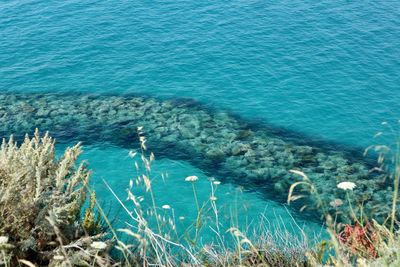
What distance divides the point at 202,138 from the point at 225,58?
22.5 ft

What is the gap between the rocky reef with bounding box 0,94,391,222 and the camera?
1400cm

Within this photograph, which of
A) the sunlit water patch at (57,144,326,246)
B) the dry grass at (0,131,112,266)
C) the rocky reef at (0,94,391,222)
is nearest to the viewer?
the dry grass at (0,131,112,266)

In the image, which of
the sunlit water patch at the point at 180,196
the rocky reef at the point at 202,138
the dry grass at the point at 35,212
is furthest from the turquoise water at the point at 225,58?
the dry grass at the point at 35,212

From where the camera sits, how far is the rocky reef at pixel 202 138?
14000mm

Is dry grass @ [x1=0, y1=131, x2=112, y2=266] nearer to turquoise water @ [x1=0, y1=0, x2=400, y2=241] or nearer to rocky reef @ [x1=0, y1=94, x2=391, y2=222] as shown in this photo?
turquoise water @ [x1=0, y1=0, x2=400, y2=241]

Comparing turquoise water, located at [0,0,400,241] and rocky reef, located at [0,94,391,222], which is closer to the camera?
rocky reef, located at [0,94,391,222]

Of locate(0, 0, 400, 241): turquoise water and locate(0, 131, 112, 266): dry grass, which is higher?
locate(0, 131, 112, 266): dry grass

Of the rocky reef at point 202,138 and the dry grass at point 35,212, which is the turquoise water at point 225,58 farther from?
the dry grass at point 35,212

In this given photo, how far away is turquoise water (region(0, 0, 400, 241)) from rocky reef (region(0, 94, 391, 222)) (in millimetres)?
708

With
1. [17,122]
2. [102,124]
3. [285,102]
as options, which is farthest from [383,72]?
[17,122]

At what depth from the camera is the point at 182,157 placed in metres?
15.0

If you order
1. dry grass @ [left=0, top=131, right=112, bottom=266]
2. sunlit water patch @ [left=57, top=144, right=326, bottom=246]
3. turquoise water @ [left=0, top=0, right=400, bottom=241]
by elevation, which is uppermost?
dry grass @ [left=0, top=131, right=112, bottom=266]

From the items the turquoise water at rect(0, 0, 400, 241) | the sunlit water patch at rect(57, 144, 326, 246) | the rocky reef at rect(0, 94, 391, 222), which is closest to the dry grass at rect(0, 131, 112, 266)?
the sunlit water patch at rect(57, 144, 326, 246)

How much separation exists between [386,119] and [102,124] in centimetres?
1018
